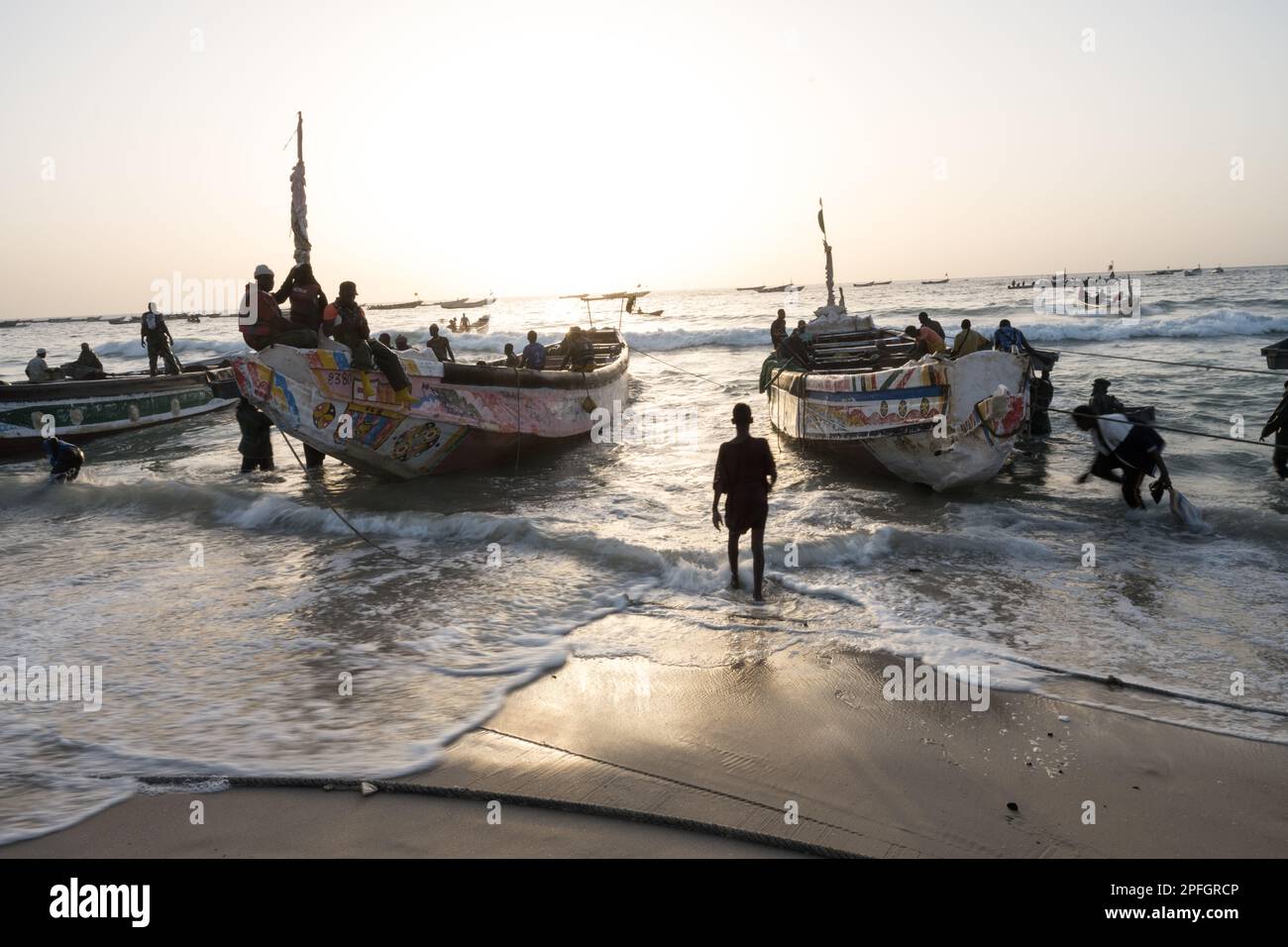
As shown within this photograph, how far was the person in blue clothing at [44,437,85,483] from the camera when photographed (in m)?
13.1

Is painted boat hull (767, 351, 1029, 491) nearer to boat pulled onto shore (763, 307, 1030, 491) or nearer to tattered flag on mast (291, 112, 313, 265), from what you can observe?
boat pulled onto shore (763, 307, 1030, 491)

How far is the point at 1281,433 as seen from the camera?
11.1 m

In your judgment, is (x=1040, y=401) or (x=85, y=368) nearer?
(x=1040, y=401)

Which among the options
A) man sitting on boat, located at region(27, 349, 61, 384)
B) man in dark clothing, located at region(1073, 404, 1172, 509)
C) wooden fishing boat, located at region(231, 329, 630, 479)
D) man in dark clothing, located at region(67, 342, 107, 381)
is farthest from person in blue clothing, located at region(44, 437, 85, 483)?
man in dark clothing, located at region(1073, 404, 1172, 509)

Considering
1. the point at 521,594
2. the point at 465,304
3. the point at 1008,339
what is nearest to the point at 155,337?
the point at 521,594

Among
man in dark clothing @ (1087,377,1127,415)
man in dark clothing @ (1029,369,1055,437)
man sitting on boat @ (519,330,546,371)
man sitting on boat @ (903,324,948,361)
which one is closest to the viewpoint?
man in dark clothing @ (1087,377,1127,415)

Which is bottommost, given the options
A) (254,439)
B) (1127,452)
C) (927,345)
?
(1127,452)

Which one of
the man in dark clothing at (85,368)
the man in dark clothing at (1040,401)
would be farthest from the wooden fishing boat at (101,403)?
the man in dark clothing at (1040,401)

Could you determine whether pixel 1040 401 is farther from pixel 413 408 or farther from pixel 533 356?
pixel 413 408

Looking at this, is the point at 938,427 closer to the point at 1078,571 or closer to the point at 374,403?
the point at 1078,571

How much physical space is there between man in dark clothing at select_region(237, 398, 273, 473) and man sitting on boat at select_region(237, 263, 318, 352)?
3494mm

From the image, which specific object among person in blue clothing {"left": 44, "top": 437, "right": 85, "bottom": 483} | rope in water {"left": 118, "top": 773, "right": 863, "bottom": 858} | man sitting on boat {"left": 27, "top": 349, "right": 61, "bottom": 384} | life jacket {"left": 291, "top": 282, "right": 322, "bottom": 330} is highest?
life jacket {"left": 291, "top": 282, "right": 322, "bottom": 330}

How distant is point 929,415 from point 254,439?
10.7 meters
